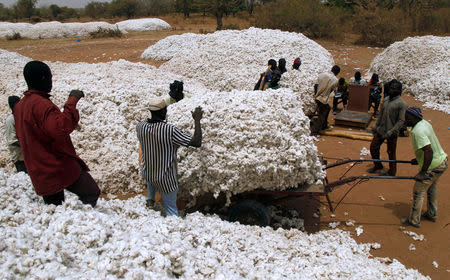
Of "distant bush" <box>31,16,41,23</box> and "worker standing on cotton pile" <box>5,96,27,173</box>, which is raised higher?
"distant bush" <box>31,16,41,23</box>

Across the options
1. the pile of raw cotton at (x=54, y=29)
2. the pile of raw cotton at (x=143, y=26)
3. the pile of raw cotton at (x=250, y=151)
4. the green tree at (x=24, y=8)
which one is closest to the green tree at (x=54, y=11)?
the green tree at (x=24, y=8)

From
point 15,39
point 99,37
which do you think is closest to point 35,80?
point 99,37

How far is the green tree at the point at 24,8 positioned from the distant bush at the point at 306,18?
33.5m

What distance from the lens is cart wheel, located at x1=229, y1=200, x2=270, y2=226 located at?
3.70 m

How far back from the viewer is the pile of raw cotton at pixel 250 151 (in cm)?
360

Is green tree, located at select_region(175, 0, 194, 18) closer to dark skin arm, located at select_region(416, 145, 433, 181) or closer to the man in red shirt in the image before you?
dark skin arm, located at select_region(416, 145, 433, 181)

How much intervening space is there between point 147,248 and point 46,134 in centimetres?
120

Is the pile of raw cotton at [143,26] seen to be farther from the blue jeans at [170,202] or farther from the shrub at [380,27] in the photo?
the blue jeans at [170,202]

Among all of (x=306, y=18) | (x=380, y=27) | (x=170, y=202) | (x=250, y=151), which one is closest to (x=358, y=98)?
(x=250, y=151)

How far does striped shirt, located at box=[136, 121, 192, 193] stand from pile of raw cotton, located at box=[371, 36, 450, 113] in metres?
8.59

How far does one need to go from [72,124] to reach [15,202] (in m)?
1.03

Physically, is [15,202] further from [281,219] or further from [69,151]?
[281,219]

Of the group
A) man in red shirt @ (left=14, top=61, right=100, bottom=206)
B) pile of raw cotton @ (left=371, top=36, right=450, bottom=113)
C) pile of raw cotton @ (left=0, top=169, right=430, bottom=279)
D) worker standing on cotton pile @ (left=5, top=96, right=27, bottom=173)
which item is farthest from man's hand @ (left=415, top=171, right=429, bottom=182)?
pile of raw cotton @ (left=371, top=36, right=450, bottom=113)

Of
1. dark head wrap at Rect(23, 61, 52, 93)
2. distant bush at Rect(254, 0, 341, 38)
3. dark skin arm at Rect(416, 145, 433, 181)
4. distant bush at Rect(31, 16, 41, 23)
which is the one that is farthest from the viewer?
distant bush at Rect(31, 16, 41, 23)
